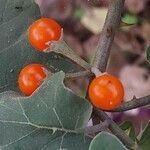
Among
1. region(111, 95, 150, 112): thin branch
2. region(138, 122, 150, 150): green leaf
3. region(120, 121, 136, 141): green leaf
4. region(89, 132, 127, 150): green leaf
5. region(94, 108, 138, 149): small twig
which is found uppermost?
region(89, 132, 127, 150): green leaf

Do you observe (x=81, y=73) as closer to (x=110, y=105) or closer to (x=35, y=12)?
(x=110, y=105)

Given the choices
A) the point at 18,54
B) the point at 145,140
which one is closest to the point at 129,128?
the point at 145,140

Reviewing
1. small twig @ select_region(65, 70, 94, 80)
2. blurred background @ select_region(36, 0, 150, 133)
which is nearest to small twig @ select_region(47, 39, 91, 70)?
small twig @ select_region(65, 70, 94, 80)

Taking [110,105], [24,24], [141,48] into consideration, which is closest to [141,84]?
[141,48]

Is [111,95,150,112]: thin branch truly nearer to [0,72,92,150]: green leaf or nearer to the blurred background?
[0,72,92,150]: green leaf

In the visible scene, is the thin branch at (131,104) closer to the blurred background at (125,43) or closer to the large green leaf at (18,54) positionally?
the large green leaf at (18,54)

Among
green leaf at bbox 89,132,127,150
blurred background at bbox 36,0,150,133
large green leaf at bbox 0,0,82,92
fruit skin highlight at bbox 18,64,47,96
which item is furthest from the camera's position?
blurred background at bbox 36,0,150,133
